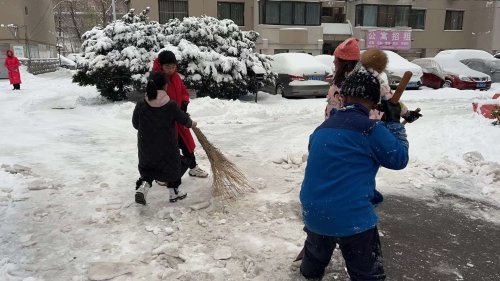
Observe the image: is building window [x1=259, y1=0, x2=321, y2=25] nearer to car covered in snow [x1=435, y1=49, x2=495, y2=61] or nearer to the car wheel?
car covered in snow [x1=435, y1=49, x2=495, y2=61]

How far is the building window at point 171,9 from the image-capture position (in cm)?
2589

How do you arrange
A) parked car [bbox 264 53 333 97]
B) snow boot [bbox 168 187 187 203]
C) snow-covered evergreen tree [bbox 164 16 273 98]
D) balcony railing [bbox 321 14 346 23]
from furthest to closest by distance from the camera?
balcony railing [bbox 321 14 346 23] < parked car [bbox 264 53 333 97] < snow-covered evergreen tree [bbox 164 16 273 98] < snow boot [bbox 168 187 187 203]

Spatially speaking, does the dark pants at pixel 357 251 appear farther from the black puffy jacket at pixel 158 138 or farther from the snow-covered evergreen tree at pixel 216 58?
the snow-covered evergreen tree at pixel 216 58

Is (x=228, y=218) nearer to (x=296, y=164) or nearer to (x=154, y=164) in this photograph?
(x=154, y=164)

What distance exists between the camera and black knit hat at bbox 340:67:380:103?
226 cm

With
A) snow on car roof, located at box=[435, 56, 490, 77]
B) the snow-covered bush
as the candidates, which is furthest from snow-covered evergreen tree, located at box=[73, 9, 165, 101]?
snow on car roof, located at box=[435, 56, 490, 77]

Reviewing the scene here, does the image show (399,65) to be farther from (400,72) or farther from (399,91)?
(399,91)

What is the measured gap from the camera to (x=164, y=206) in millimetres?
4172

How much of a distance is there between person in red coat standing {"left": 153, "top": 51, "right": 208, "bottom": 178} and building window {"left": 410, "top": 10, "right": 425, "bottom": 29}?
30374 mm

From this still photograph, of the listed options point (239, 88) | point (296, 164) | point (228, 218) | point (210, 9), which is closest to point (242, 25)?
point (210, 9)

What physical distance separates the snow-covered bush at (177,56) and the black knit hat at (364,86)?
8570 millimetres

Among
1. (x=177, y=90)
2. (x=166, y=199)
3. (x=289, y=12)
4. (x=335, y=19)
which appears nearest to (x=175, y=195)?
(x=166, y=199)

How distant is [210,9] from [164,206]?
24094mm

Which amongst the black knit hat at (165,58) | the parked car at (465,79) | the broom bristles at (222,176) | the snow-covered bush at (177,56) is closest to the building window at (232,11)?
the parked car at (465,79)
